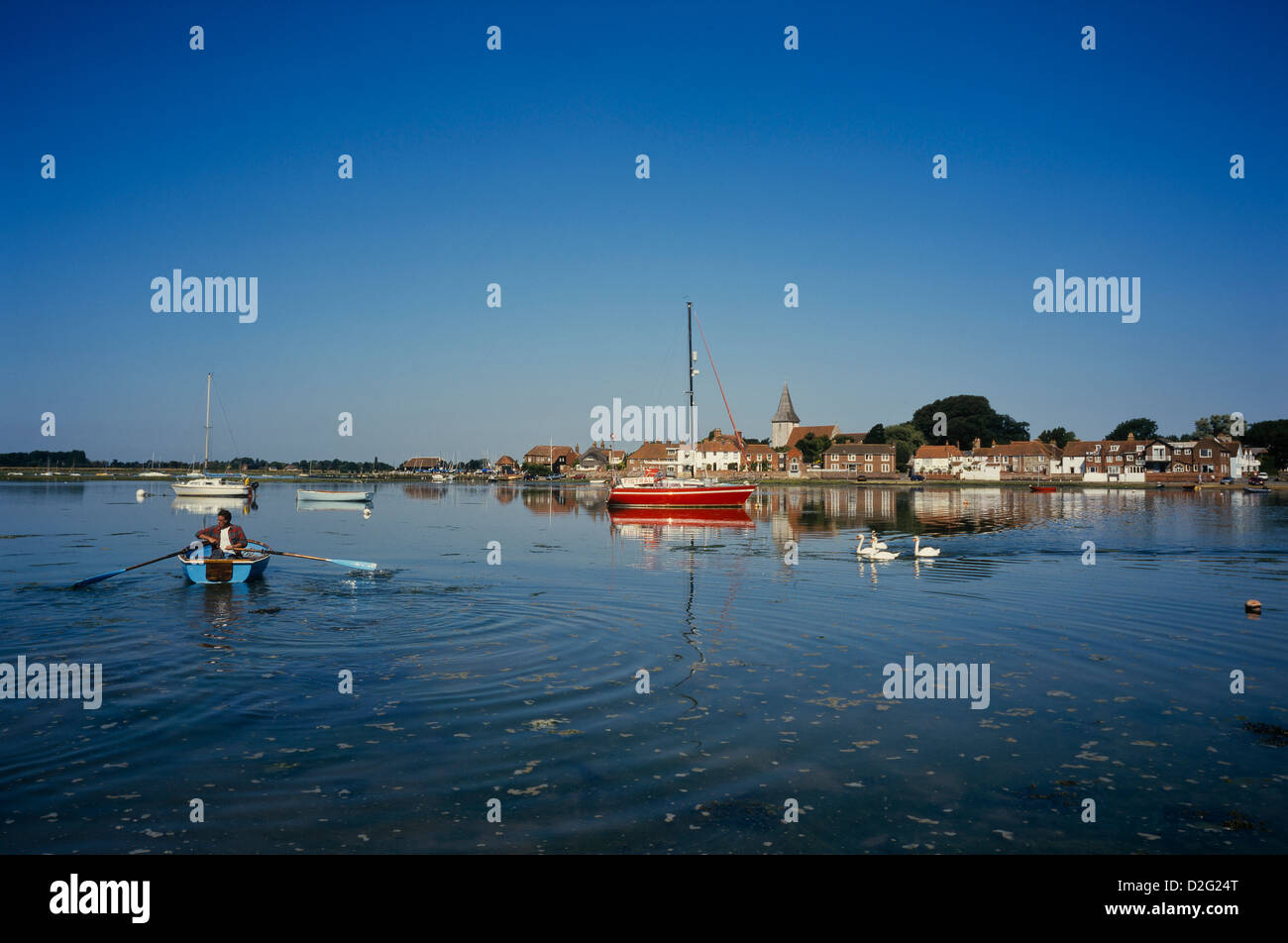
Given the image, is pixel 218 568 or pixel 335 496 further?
pixel 335 496

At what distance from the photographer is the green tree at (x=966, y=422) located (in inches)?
7466

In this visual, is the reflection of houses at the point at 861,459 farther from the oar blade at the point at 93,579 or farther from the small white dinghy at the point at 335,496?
the oar blade at the point at 93,579

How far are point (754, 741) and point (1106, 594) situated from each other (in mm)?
18720

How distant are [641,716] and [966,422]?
637 feet

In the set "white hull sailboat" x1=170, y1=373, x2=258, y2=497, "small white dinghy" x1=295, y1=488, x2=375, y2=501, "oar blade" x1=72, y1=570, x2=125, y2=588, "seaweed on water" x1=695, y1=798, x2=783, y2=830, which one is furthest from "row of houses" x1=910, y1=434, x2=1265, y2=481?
"seaweed on water" x1=695, y1=798, x2=783, y2=830

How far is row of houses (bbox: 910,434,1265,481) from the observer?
16050 cm

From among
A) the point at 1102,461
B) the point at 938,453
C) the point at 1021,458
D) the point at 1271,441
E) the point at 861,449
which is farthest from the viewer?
the point at 938,453

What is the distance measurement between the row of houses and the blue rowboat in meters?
163

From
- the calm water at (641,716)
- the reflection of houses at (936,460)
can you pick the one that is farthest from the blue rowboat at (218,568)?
the reflection of houses at (936,460)

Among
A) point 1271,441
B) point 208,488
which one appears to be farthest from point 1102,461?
point 208,488

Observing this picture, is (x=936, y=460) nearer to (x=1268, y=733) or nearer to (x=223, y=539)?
(x=223, y=539)

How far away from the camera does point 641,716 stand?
1229cm

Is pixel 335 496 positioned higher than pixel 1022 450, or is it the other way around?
pixel 1022 450
